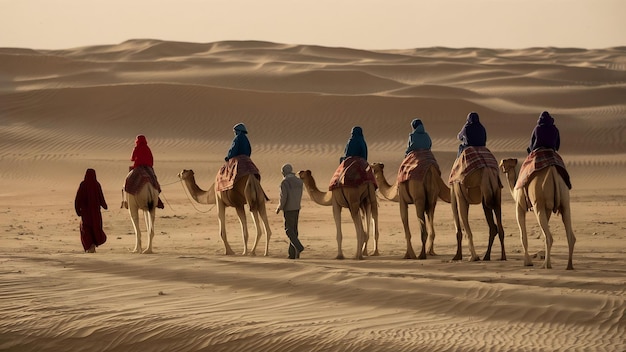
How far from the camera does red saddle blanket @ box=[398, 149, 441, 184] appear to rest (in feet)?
53.7

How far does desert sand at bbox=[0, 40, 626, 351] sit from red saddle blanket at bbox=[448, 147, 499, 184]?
121cm

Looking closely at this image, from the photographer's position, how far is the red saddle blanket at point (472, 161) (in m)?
15.6

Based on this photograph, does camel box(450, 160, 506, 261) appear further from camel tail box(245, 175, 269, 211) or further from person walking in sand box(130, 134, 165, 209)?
person walking in sand box(130, 134, 165, 209)

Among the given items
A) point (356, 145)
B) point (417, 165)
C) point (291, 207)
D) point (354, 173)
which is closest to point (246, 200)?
point (291, 207)

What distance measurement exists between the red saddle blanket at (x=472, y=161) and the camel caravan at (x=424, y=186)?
13mm

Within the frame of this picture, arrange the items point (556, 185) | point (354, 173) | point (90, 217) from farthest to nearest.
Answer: point (90, 217) < point (354, 173) < point (556, 185)

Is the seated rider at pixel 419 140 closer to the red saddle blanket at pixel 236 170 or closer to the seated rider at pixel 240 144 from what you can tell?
the red saddle blanket at pixel 236 170

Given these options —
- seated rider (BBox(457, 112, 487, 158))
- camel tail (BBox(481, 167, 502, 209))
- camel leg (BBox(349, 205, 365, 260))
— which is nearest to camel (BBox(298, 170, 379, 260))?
camel leg (BBox(349, 205, 365, 260))

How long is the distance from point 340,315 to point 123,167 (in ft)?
83.7

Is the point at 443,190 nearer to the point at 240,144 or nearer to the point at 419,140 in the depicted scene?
the point at 419,140

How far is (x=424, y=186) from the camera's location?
53.9 feet

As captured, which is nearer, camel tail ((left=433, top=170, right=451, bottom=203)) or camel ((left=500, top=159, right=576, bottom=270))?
camel ((left=500, top=159, right=576, bottom=270))

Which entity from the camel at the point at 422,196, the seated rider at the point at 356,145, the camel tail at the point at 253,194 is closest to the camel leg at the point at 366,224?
the camel at the point at 422,196

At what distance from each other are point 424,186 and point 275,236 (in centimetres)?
593
